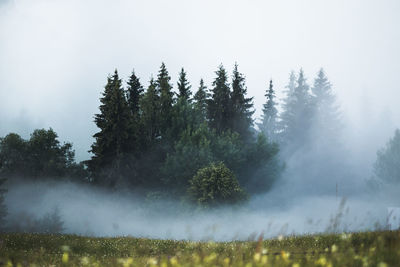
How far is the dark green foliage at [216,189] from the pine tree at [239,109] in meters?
21.3

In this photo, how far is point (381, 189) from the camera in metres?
56.0

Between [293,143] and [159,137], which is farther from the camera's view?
[293,143]

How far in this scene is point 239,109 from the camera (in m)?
61.8

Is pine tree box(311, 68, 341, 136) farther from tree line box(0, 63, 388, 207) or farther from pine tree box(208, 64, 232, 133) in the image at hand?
pine tree box(208, 64, 232, 133)

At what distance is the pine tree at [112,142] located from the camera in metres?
47.6

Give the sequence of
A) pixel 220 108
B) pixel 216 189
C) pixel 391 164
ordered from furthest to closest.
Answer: pixel 220 108, pixel 391 164, pixel 216 189

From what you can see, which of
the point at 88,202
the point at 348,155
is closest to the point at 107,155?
the point at 88,202

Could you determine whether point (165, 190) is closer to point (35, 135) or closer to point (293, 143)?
point (35, 135)

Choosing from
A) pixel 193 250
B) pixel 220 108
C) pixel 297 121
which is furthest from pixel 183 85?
pixel 193 250

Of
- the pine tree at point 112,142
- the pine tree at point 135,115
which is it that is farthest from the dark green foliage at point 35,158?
the pine tree at point 135,115

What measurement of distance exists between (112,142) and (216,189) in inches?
722

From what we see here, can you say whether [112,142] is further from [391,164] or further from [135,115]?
[391,164]

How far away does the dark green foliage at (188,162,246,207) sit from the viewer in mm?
38531

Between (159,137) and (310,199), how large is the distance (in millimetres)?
35815
